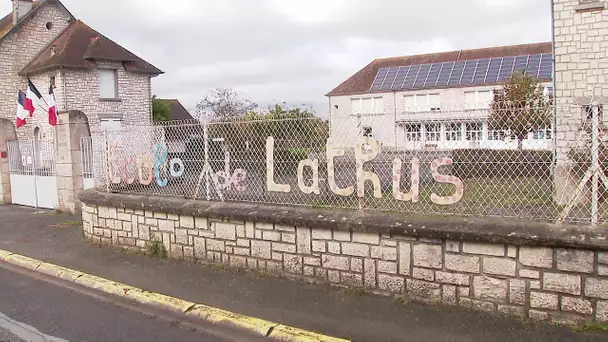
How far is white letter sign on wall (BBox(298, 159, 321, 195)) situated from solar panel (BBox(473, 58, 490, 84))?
37706mm

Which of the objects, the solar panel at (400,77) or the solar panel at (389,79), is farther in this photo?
the solar panel at (389,79)

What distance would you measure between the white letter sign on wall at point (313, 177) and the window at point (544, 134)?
7.58ft

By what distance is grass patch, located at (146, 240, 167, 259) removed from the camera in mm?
6879

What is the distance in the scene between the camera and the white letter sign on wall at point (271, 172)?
576cm

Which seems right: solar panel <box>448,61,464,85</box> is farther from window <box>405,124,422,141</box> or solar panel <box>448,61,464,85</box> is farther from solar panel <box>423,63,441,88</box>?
window <box>405,124,422,141</box>

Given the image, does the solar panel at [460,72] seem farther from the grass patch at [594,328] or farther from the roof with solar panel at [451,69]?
the grass patch at [594,328]

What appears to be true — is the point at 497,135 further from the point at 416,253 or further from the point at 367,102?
the point at 367,102

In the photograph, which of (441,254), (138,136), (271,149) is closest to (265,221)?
(271,149)

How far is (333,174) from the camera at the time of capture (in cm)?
536

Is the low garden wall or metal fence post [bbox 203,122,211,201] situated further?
metal fence post [bbox 203,122,211,201]

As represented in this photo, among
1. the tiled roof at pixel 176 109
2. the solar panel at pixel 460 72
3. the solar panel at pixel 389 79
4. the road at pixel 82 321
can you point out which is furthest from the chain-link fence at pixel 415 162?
the tiled roof at pixel 176 109

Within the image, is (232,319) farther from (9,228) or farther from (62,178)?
(62,178)

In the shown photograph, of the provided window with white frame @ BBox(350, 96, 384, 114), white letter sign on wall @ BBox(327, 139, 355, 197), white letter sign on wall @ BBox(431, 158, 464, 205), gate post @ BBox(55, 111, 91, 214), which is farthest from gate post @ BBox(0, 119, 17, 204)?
window with white frame @ BBox(350, 96, 384, 114)

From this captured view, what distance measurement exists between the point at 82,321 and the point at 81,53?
25150mm
